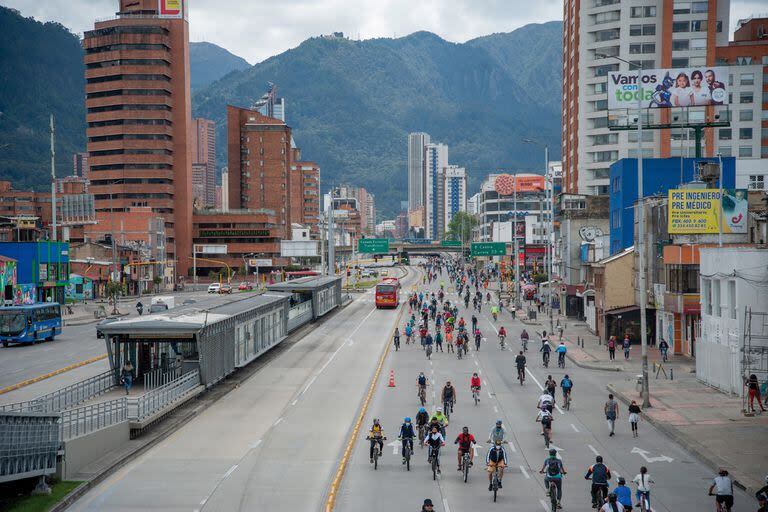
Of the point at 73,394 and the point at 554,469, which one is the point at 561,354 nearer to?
the point at 73,394

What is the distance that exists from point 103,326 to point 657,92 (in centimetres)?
4697

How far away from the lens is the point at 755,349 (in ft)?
109

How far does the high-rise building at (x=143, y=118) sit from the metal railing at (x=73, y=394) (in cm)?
11855

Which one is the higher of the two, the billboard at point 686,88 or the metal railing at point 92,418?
the billboard at point 686,88

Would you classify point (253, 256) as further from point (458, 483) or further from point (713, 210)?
point (458, 483)

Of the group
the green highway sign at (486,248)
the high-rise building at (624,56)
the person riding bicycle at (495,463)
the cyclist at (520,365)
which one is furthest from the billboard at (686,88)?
the green highway sign at (486,248)

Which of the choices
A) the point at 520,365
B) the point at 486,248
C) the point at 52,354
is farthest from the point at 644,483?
the point at 486,248

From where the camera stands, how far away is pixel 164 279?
12925 cm

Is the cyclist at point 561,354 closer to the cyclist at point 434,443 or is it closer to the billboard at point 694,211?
the billboard at point 694,211

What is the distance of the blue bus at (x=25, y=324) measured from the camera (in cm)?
5694

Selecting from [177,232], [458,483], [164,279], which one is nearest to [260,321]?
[458,483]

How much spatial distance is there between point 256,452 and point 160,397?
5.06 metres

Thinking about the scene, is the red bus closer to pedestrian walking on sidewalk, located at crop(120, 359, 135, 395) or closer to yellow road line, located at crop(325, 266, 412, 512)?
yellow road line, located at crop(325, 266, 412, 512)

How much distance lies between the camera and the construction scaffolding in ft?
107
